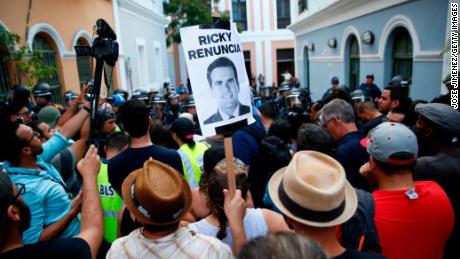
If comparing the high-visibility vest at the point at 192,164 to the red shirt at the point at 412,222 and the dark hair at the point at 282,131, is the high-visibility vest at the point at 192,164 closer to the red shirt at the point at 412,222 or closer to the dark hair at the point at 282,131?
the dark hair at the point at 282,131

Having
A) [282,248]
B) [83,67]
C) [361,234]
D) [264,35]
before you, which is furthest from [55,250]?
[264,35]

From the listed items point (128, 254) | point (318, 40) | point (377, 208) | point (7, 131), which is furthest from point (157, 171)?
point (318, 40)

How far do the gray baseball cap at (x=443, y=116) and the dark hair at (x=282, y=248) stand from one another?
1.88m

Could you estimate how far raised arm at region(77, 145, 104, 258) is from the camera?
5.46 feet

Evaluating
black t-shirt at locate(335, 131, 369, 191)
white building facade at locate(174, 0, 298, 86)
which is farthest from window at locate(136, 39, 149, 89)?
black t-shirt at locate(335, 131, 369, 191)

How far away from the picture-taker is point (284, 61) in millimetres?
28719

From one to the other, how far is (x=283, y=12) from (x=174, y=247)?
92.8 feet

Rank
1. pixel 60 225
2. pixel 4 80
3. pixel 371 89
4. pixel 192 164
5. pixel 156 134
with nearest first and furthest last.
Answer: pixel 60 225
pixel 192 164
pixel 156 134
pixel 4 80
pixel 371 89

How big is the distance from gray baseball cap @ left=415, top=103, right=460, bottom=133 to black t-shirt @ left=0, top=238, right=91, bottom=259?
7.73 ft

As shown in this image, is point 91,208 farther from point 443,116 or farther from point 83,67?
point 83,67

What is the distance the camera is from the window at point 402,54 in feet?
25.0

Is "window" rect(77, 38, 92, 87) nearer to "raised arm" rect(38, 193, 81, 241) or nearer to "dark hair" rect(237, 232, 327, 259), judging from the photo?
"raised arm" rect(38, 193, 81, 241)

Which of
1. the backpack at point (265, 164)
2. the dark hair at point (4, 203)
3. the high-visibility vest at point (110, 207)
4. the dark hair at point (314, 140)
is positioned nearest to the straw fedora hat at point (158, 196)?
the dark hair at point (4, 203)

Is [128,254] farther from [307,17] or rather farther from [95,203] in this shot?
[307,17]
